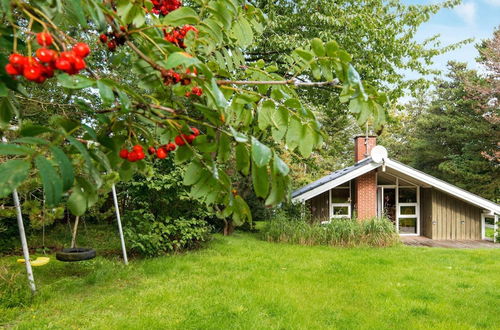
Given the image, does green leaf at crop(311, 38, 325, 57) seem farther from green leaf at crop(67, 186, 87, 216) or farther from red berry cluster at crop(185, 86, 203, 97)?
green leaf at crop(67, 186, 87, 216)

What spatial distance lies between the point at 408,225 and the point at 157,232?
8966 mm

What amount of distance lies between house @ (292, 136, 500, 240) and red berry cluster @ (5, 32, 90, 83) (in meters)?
9.91

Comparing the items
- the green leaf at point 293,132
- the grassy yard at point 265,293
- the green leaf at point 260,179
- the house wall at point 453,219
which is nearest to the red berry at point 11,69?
the green leaf at point 260,179

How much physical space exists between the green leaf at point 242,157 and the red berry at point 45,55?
495mm

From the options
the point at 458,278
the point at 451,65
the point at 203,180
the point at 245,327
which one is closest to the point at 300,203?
the point at 458,278

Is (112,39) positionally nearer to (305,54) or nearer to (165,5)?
(165,5)

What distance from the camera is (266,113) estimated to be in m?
1.12

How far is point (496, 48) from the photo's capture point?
16.9 meters

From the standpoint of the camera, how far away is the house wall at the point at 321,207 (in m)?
11.8

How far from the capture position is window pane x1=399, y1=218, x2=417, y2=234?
39.8 ft

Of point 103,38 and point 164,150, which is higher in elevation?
point 103,38

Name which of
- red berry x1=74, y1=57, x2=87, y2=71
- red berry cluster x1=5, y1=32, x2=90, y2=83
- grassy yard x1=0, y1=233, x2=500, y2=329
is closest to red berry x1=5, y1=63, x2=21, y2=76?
red berry cluster x1=5, y1=32, x2=90, y2=83

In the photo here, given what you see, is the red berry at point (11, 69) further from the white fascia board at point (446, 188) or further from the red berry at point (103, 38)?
the white fascia board at point (446, 188)

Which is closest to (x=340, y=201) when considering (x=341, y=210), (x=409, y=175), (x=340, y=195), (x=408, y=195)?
(x=340, y=195)
